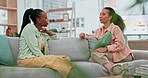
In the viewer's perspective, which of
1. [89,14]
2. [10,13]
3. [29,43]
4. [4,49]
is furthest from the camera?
[10,13]

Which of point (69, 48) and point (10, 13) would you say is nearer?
point (69, 48)

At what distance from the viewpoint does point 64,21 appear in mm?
5582

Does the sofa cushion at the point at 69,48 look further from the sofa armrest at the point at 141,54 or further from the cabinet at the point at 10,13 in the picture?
the cabinet at the point at 10,13

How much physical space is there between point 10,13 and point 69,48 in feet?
10.1

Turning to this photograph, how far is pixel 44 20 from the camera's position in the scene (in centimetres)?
302

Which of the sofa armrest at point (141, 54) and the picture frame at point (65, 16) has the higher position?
the picture frame at point (65, 16)

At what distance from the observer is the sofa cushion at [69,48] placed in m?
3.38

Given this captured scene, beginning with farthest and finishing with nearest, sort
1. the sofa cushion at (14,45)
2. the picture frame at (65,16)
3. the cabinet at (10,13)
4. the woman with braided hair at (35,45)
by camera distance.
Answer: the cabinet at (10,13)
the picture frame at (65,16)
the sofa cushion at (14,45)
the woman with braided hair at (35,45)

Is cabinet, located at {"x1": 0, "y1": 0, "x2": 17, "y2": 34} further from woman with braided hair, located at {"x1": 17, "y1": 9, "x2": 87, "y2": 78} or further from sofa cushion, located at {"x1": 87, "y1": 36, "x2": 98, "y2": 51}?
woman with braided hair, located at {"x1": 17, "y1": 9, "x2": 87, "y2": 78}

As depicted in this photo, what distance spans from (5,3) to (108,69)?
3.61 meters

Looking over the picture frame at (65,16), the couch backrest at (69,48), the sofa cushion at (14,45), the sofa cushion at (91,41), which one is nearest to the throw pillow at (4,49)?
the sofa cushion at (14,45)

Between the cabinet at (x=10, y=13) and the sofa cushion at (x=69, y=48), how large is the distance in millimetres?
2750

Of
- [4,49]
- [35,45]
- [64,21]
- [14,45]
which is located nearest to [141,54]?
[35,45]

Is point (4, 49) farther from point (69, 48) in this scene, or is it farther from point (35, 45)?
point (69, 48)
